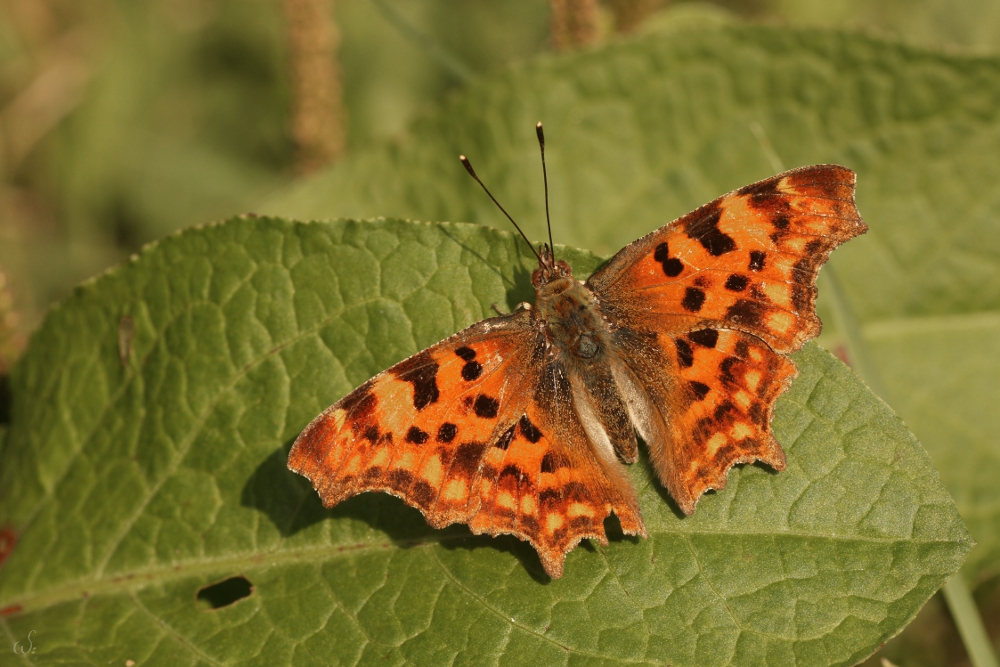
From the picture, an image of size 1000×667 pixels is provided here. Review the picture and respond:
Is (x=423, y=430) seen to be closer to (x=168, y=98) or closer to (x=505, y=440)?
(x=505, y=440)

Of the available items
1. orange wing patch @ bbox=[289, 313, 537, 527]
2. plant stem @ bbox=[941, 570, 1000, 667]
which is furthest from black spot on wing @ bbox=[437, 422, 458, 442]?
plant stem @ bbox=[941, 570, 1000, 667]

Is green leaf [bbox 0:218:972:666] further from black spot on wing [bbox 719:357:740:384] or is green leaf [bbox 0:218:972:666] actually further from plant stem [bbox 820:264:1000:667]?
plant stem [bbox 820:264:1000:667]

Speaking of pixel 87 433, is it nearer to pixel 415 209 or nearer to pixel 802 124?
pixel 415 209

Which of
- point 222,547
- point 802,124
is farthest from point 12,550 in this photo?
point 802,124

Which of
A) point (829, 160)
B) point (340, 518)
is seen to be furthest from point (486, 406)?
point (829, 160)

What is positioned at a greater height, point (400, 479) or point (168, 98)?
point (168, 98)

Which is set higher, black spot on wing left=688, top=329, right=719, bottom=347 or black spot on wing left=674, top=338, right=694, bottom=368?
black spot on wing left=688, top=329, right=719, bottom=347
